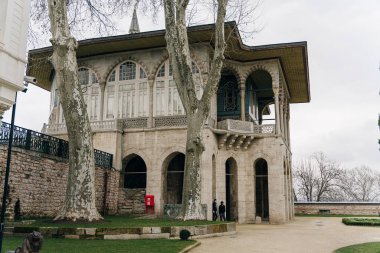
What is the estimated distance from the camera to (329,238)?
13648 mm

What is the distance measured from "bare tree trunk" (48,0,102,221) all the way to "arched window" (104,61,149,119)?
28.7ft

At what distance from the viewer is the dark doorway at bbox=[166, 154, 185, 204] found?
23.6 meters

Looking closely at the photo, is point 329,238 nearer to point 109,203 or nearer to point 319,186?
point 109,203

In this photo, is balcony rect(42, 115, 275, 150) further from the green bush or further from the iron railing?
the green bush

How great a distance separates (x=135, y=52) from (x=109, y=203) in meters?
8.55

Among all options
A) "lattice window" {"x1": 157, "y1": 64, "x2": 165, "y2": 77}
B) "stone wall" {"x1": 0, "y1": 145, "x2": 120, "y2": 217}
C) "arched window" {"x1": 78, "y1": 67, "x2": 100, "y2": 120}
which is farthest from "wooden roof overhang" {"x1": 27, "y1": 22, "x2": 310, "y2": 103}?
"stone wall" {"x1": 0, "y1": 145, "x2": 120, "y2": 217}

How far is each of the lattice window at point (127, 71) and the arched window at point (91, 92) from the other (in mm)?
1611

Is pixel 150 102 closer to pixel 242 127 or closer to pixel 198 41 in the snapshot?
pixel 198 41

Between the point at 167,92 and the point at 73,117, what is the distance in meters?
9.15

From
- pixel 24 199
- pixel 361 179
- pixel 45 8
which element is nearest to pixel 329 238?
pixel 24 199

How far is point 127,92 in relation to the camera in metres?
22.6

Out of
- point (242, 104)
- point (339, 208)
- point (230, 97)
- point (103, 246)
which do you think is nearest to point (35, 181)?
point (103, 246)

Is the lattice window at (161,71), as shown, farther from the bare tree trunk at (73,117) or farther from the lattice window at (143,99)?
the bare tree trunk at (73,117)

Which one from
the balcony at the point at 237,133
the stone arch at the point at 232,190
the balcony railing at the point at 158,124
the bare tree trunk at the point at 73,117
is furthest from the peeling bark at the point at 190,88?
the stone arch at the point at 232,190
